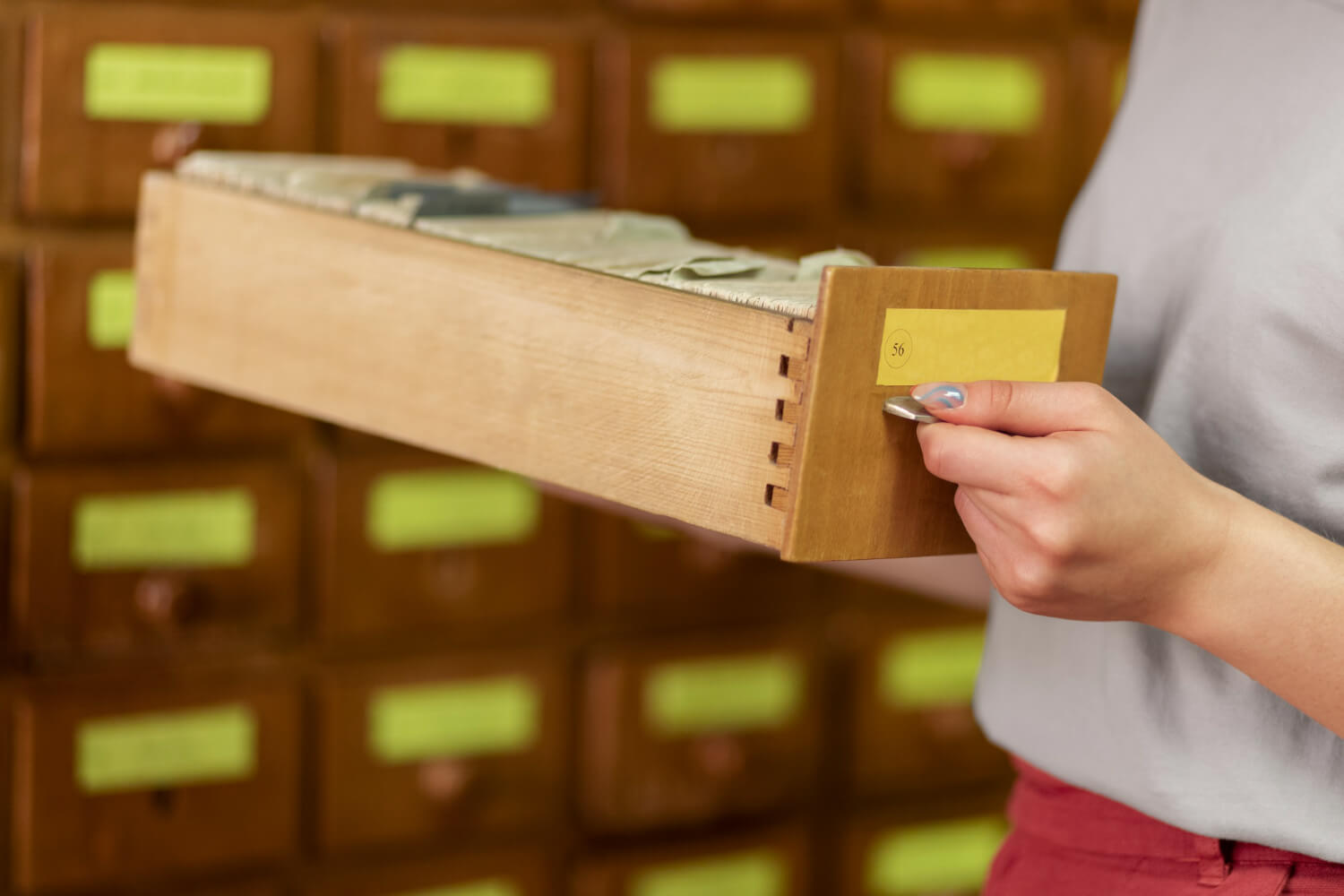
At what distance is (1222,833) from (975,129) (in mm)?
905

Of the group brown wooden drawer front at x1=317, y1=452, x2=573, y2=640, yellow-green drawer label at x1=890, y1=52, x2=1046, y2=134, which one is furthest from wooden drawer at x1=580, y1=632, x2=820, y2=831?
yellow-green drawer label at x1=890, y1=52, x2=1046, y2=134

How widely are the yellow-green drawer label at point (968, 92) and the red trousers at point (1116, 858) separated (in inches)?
30.5

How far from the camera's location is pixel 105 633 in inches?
42.6

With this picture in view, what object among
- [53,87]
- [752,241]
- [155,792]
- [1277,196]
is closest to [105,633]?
[155,792]

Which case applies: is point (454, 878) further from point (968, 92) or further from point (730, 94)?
point (968, 92)

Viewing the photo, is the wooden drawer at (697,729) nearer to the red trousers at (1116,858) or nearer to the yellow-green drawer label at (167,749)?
the yellow-green drawer label at (167,749)

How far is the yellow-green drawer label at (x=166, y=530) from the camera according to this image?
3.51 ft

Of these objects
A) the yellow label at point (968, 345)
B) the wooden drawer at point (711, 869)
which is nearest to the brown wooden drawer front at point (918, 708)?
the wooden drawer at point (711, 869)

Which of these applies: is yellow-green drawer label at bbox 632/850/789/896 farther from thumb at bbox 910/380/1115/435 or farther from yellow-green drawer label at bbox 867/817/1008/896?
thumb at bbox 910/380/1115/435

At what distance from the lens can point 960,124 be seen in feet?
4.49

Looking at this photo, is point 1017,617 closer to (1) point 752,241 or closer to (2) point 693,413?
(2) point 693,413

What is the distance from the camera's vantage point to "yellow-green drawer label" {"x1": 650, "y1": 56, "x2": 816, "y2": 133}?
48.3 inches

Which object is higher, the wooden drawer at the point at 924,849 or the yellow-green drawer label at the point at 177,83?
the yellow-green drawer label at the point at 177,83

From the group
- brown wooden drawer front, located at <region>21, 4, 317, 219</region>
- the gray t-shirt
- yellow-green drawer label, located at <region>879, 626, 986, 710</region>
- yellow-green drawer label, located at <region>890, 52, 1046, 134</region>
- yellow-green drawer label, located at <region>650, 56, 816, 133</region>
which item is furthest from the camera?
yellow-green drawer label, located at <region>879, 626, 986, 710</region>
